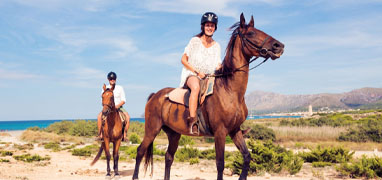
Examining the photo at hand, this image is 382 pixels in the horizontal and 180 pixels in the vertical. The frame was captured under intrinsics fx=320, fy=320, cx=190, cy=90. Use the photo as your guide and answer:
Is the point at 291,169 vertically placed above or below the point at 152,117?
below

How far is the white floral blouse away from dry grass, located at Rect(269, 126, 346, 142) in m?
19.7

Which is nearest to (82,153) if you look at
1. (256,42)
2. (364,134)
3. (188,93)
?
(188,93)

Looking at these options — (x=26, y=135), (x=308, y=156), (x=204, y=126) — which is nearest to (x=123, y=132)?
(x=204, y=126)

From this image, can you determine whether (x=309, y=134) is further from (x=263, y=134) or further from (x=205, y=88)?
(x=205, y=88)

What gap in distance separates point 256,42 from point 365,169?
681 centimetres

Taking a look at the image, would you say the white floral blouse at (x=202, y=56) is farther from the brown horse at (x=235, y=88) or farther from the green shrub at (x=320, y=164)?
the green shrub at (x=320, y=164)

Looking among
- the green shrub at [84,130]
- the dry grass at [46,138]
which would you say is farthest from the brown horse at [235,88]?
the green shrub at [84,130]

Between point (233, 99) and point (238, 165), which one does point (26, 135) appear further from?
point (233, 99)

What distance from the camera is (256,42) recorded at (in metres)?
5.39

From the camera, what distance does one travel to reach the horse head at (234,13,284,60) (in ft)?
17.0

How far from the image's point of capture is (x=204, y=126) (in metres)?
5.80

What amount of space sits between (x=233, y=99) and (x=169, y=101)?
63.5 inches

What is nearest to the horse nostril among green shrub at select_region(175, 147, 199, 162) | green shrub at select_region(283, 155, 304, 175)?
green shrub at select_region(283, 155, 304, 175)

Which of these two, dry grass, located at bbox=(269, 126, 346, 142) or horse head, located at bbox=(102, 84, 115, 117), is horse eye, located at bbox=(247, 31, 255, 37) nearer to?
horse head, located at bbox=(102, 84, 115, 117)
